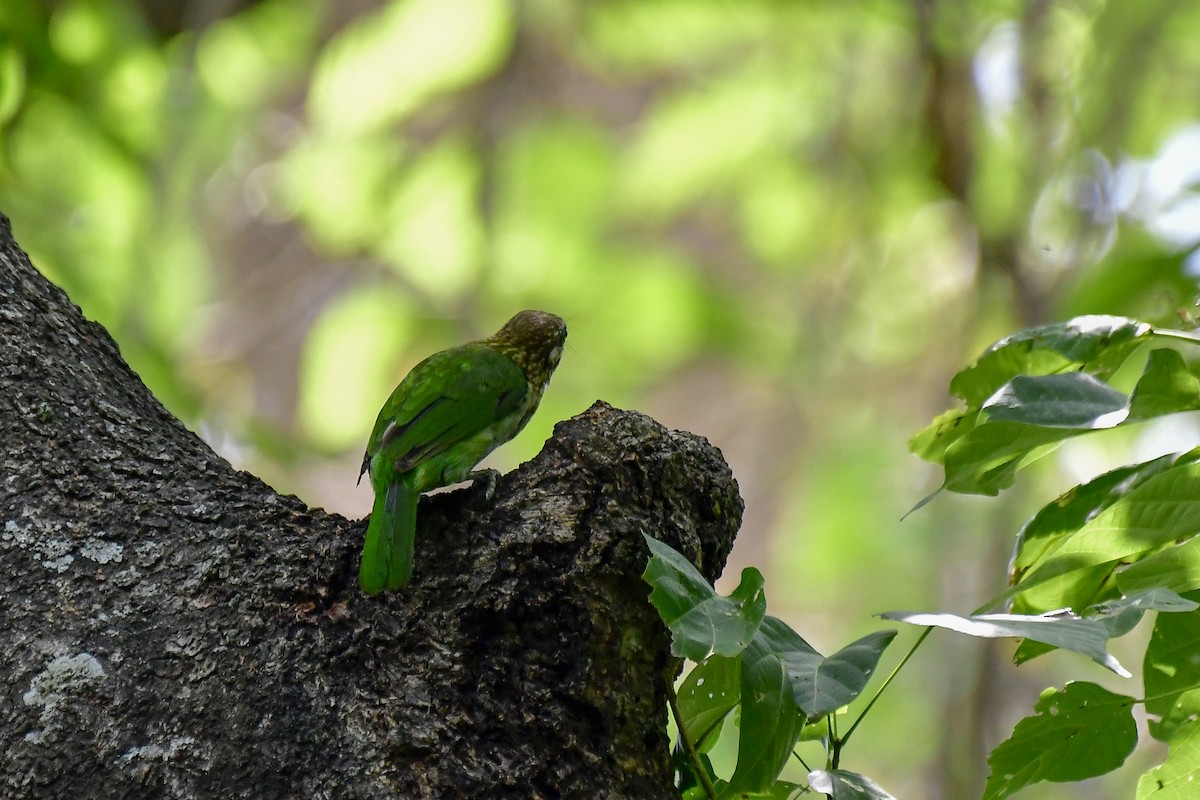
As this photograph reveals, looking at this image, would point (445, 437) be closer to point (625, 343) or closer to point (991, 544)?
point (991, 544)

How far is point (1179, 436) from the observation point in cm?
505

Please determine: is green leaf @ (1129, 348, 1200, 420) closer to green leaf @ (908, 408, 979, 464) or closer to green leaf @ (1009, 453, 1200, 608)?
green leaf @ (1009, 453, 1200, 608)

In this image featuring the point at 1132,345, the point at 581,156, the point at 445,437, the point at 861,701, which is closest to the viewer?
the point at 1132,345

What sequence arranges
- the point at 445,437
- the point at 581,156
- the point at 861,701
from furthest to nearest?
the point at 861,701, the point at 581,156, the point at 445,437

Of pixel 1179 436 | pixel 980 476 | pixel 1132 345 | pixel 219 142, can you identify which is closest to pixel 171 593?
pixel 980 476

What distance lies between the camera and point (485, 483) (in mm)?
2117

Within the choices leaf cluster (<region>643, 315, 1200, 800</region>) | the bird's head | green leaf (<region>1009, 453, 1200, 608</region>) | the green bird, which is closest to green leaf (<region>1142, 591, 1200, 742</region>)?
leaf cluster (<region>643, 315, 1200, 800</region>)

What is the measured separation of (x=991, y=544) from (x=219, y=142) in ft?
12.5

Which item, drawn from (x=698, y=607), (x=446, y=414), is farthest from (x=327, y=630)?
(x=446, y=414)

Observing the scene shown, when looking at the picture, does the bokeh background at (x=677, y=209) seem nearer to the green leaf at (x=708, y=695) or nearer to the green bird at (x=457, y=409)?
the green bird at (x=457, y=409)

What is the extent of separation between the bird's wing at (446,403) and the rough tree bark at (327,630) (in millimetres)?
563

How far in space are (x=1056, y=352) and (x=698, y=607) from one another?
78cm

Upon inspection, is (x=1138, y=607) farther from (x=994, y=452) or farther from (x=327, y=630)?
(x=327, y=630)

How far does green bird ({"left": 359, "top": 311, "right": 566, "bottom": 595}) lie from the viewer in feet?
8.02
